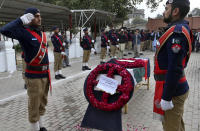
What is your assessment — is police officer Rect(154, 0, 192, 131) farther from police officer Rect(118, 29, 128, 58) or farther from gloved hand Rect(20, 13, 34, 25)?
police officer Rect(118, 29, 128, 58)

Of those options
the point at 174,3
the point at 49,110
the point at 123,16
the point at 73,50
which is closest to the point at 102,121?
the point at 49,110

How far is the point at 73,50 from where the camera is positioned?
14.0 metres

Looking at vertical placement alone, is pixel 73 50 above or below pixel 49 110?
above

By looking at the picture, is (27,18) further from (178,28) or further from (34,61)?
(178,28)

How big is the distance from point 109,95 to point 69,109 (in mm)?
1783

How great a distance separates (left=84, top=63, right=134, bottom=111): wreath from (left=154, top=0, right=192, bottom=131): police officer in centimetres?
85

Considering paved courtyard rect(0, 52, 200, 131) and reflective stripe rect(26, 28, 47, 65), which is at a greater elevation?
reflective stripe rect(26, 28, 47, 65)

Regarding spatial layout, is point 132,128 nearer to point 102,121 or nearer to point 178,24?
point 102,121

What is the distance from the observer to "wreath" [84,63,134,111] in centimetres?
324

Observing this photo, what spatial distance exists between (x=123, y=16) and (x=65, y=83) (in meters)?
13.2

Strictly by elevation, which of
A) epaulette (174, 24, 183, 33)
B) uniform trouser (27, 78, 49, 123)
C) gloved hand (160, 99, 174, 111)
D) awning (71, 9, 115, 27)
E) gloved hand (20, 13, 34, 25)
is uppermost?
awning (71, 9, 115, 27)

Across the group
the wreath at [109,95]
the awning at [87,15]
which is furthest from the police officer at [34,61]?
the awning at [87,15]

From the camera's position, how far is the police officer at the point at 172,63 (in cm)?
207

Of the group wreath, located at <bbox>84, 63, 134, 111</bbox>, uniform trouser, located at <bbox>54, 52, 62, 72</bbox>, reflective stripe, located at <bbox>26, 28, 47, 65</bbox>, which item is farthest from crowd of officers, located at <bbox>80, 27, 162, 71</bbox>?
reflective stripe, located at <bbox>26, 28, 47, 65</bbox>
